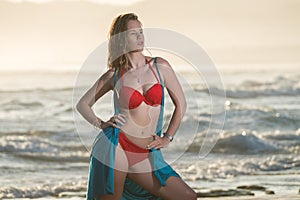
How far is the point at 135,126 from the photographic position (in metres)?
6.02

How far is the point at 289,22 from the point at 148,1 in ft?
32.6

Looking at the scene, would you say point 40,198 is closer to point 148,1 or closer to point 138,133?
point 138,133

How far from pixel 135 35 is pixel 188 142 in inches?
36.4

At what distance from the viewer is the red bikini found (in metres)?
5.93

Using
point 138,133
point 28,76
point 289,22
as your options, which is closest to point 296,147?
point 138,133

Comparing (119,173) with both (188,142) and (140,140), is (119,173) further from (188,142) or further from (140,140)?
(188,142)

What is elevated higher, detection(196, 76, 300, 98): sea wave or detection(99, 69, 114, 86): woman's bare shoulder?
detection(196, 76, 300, 98): sea wave

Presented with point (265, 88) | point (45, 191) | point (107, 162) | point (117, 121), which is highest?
point (265, 88)

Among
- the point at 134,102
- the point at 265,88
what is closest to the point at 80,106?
the point at 134,102

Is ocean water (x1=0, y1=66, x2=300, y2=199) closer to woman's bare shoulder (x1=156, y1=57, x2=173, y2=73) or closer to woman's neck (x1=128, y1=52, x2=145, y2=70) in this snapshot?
woman's bare shoulder (x1=156, y1=57, x2=173, y2=73)

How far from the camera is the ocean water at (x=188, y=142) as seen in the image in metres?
10.6

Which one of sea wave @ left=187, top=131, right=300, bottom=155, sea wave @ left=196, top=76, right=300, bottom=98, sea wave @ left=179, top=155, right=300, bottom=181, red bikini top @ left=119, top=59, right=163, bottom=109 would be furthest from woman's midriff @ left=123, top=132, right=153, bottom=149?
sea wave @ left=196, top=76, right=300, bottom=98

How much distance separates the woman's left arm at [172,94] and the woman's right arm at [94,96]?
32cm

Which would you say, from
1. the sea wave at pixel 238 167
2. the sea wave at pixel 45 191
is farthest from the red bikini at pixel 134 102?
the sea wave at pixel 238 167
